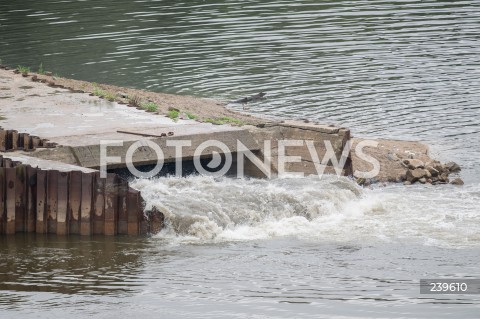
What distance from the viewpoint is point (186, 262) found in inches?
676

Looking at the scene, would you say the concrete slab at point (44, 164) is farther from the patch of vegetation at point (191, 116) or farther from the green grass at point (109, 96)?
the green grass at point (109, 96)

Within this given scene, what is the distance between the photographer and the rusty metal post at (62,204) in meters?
18.9

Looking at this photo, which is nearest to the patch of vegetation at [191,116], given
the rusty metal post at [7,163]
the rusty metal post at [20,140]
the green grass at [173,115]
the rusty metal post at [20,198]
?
the green grass at [173,115]

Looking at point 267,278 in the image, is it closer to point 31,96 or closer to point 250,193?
point 250,193

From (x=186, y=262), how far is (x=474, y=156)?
9.17 metres

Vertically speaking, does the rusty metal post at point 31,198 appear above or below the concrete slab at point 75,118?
below

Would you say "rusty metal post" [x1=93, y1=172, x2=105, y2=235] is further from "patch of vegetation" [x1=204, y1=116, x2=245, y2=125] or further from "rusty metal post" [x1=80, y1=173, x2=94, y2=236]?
"patch of vegetation" [x1=204, y1=116, x2=245, y2=125]

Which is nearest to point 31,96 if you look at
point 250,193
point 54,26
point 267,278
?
point 250,193

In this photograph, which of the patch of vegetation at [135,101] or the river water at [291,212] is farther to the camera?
the patch of vegetation at [135,101]

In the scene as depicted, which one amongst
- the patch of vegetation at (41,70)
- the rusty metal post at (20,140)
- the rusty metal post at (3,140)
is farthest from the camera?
the patch of vegetation at (41,70)

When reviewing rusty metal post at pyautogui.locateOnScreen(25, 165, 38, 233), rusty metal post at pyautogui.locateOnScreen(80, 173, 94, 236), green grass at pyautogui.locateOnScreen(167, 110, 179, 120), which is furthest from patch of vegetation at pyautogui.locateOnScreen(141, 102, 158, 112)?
rusty metal post at pyautogui.locateOnScreen(80, 173, 94, 236)

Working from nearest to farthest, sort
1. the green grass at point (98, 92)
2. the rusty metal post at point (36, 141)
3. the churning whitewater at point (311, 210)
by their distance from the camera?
the churning whitewater at point (311, 210) → the rusty metal post at point (36, 141) → the green grass at point (98, 92)

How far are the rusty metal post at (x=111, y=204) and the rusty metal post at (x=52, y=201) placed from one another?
920 millimetres

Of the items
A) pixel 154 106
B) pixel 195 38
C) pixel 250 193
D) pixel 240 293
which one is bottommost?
pixel 240 293
